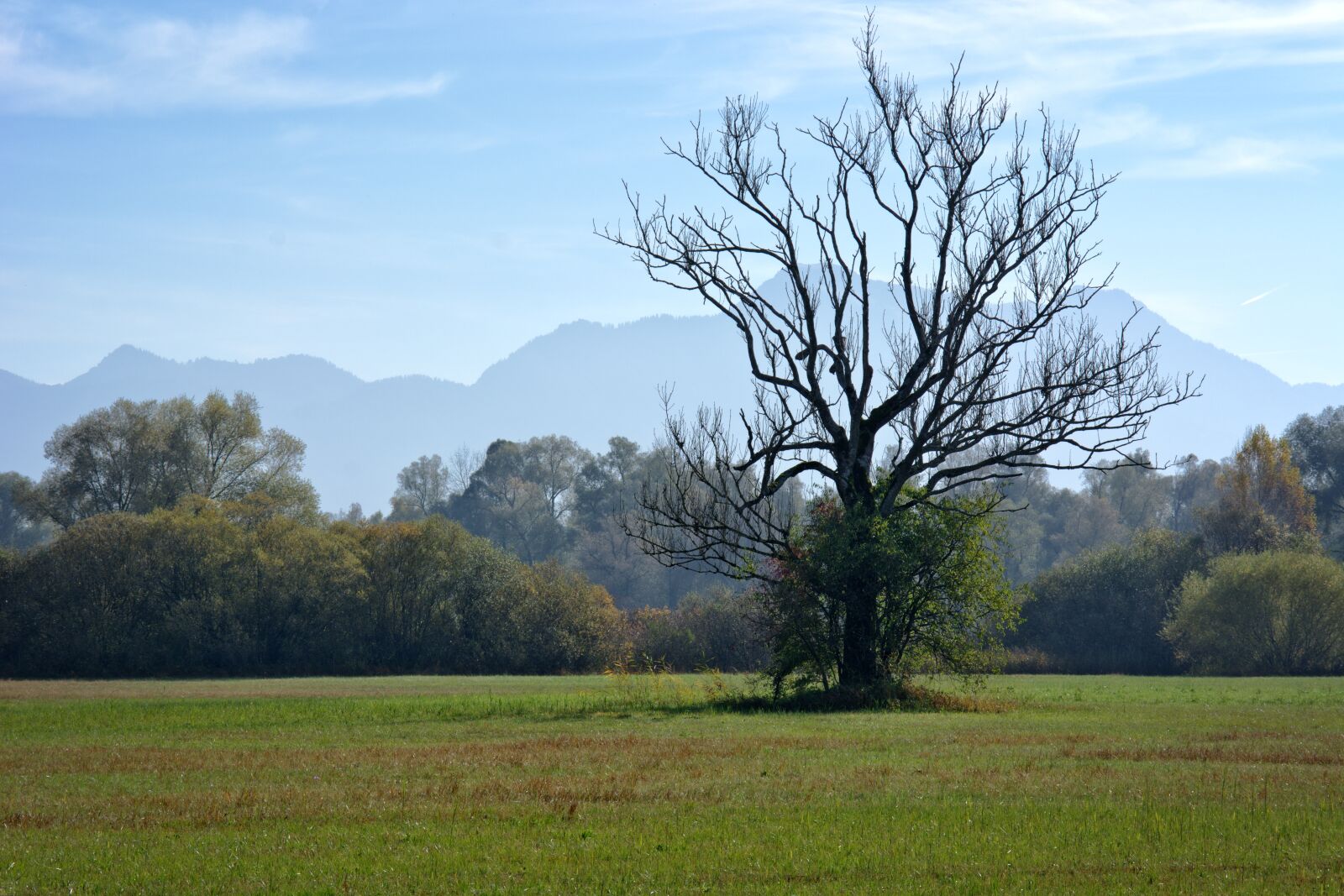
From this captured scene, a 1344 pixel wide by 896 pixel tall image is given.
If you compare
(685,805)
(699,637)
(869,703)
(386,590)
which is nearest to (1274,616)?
(699,637)

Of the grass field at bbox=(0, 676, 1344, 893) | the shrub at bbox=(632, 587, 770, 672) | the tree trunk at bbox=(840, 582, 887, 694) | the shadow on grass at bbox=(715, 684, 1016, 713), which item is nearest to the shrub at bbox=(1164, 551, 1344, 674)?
the shrub at bbox=(632, 587, 770, 672)

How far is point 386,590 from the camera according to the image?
222 ft

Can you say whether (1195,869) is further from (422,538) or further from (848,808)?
(422,538)

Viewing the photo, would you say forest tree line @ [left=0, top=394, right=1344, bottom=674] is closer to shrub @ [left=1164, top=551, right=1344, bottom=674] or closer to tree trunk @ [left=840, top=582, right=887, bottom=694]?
shrub @ [left=1164, top=551, right=1344, bottom=674]

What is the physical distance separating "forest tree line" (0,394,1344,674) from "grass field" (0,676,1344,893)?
3366 cm

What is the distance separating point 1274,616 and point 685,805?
48122 millimetres

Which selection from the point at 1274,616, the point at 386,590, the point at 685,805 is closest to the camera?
the point at 685,805

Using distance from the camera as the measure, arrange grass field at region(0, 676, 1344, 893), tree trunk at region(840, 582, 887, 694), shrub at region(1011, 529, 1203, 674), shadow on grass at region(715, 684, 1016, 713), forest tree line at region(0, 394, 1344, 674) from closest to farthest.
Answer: grass field at region(0, 676, 1344, 893)
shadow on grass at region(715, 684, 1016, 713)
tree trunk at region(840, 582, 887, 694)
forest tree line at region(0, 394, 1344, 674)
shrub at region(1011, 529, 1203, 674)

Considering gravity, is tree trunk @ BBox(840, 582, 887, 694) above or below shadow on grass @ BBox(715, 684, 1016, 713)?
above

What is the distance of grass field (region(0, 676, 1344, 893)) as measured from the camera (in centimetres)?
1058

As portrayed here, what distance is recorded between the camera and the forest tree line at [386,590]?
60.6 m

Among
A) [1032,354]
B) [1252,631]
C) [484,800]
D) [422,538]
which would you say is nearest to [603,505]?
[422,538]

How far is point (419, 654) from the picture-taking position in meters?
66.4

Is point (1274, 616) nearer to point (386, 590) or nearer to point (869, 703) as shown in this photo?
point (869, 703)
